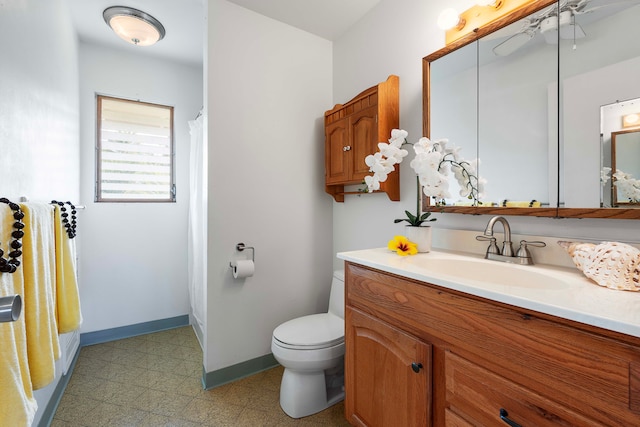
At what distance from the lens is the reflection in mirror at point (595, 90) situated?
944 millimetres

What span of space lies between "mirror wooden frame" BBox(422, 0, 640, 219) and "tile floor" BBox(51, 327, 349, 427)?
4.35ft

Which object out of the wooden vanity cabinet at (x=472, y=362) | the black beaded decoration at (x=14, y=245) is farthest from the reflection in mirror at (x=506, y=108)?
the black beaded decoration at (x=14, y=245)

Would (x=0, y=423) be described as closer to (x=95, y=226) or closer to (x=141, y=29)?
(x=95, y=226)

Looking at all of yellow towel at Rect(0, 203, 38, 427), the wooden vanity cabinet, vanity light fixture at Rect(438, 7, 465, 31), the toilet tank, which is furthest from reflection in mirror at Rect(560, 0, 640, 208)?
yellow towel at Rect(0, 203, 38, 427)

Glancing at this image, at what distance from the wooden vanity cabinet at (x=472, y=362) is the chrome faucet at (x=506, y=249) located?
17.8 inches

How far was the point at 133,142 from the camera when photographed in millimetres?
2609

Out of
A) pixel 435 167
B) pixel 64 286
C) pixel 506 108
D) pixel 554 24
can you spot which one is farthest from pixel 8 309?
pixel 554 24

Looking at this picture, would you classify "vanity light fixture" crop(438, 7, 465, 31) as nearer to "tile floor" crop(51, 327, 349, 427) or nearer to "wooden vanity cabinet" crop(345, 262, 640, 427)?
"wooden vanity cabinet" crop(345, 262, 640, 427)

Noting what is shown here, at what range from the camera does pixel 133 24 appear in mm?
2002

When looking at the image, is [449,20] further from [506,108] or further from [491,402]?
[491,402]

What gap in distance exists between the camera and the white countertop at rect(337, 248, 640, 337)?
0.61 meters

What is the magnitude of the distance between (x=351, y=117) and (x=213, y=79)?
93 centimetres

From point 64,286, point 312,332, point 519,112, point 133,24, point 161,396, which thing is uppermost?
point 133,24

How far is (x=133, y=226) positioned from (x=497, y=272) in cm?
279
